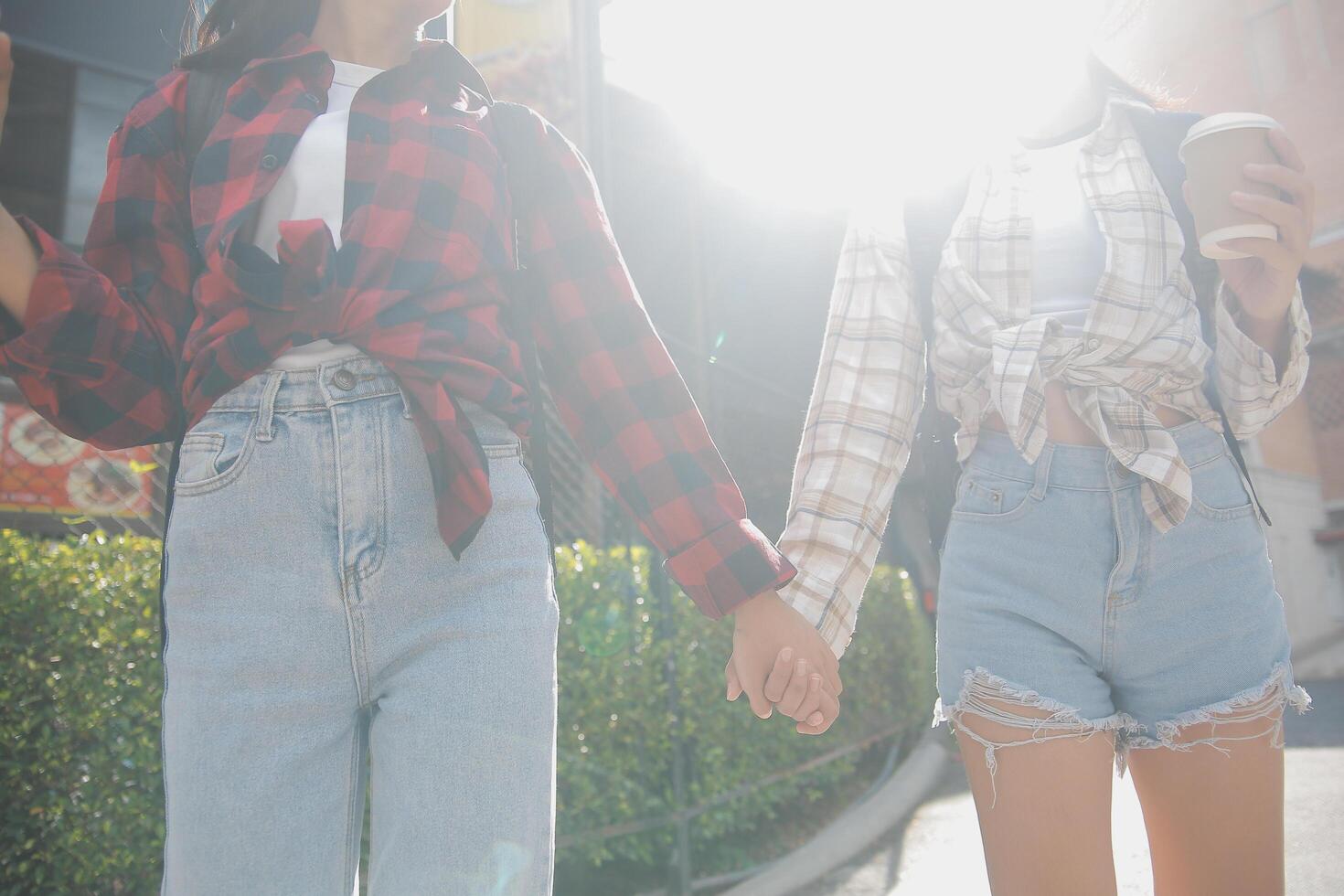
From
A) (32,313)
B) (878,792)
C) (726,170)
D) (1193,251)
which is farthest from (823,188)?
(32,313)

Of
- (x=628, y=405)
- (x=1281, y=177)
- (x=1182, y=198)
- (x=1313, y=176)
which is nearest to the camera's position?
(x=628, y=405)

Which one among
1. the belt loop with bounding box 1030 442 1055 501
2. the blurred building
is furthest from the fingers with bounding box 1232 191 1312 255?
the blurred building

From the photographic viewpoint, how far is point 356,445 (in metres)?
1.23

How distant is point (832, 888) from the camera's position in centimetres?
434

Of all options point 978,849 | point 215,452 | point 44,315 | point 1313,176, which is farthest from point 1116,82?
point 1313,176

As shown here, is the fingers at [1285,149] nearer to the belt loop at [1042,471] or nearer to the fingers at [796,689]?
the belt loop at [1042,471]

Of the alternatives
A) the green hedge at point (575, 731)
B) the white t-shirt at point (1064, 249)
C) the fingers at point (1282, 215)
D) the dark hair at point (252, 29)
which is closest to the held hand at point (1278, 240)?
the fingers at point (1282, 215)

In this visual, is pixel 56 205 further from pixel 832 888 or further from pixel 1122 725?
pixel 1122 725

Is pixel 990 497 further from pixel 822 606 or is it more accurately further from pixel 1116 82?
pixel 1116 82

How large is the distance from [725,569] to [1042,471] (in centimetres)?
65

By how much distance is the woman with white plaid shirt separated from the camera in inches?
62.3

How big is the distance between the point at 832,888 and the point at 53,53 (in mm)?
7364

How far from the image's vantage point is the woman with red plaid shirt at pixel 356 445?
1.17 metres

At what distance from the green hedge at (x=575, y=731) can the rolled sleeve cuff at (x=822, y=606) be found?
2.49 metres
